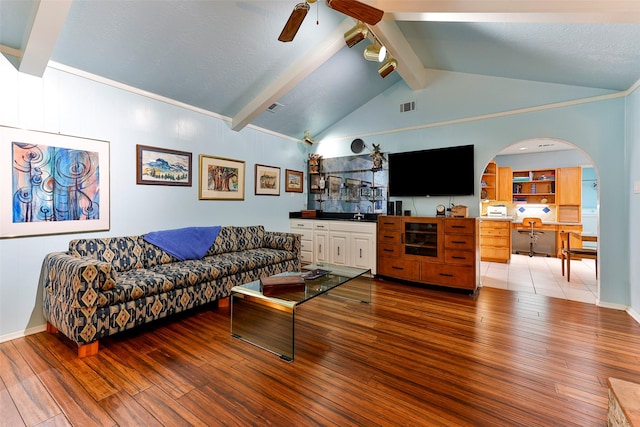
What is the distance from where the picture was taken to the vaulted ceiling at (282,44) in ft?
7.05

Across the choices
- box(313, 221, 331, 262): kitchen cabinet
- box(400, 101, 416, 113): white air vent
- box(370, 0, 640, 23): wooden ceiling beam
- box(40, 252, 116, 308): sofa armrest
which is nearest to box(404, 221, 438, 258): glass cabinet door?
box(313, 221, 331, 262): kitchen cabinet

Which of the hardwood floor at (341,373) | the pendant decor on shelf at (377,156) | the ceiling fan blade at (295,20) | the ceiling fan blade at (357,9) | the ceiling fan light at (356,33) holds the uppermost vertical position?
the ceiling fan light at (356,33)

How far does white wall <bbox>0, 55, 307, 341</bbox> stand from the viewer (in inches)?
95.3

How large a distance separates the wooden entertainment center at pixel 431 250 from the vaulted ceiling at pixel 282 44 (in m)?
2.00

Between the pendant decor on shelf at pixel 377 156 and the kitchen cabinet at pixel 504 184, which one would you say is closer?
the pendant decor on shelf at pixel 377 156

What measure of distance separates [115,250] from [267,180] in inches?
99.5

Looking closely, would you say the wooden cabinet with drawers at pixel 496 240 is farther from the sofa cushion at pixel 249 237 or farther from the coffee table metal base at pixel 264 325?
the coffee table metal base at pixel 264 325

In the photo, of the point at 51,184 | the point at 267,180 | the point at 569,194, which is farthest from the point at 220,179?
the point at 569,194

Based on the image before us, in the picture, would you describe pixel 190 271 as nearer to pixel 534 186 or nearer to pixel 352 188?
pixel 352 188

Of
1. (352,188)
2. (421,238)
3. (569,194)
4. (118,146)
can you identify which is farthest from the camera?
(569,194)

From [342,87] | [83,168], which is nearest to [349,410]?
[83,168]

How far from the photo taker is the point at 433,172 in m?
4.25

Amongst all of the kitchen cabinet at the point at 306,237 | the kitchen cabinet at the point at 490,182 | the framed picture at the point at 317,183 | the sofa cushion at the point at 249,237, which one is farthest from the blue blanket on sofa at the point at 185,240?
the kitchen cabinet at the point at 490,182

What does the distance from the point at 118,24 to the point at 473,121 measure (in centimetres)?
433
